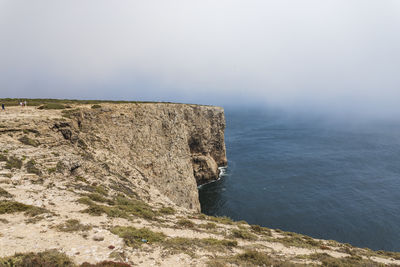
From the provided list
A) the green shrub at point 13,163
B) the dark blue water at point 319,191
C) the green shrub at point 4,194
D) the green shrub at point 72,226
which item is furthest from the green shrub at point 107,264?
the dark blue water at point 319,191

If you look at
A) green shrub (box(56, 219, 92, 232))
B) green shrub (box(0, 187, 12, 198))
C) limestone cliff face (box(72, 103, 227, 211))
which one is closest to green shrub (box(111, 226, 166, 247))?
green shrub (box(56, 219, 92, 232))

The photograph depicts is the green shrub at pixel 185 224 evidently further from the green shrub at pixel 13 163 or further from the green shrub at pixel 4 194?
the green shrub at pixel 13 163

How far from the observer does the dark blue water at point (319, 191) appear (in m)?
43.8

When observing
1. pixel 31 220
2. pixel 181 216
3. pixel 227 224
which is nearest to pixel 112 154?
pixel 181 216

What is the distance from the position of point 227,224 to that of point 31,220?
17030mm

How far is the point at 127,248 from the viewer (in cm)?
1145

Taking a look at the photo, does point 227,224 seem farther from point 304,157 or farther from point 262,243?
point 304,157

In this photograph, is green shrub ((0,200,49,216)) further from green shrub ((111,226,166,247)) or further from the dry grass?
the dry grass

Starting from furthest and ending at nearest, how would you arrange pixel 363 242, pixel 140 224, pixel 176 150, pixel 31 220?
pixel 176 150
pixel 363 242
pixel 140 224
pixel 31 220

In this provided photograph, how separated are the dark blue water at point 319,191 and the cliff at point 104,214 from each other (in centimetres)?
2424

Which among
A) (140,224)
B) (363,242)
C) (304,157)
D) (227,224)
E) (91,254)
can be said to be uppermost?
(91,254)

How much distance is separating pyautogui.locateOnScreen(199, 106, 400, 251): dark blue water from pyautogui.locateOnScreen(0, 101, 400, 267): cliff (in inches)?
954

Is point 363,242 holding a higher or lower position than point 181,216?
lower

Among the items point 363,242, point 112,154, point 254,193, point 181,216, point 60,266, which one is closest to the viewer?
point 60,266
